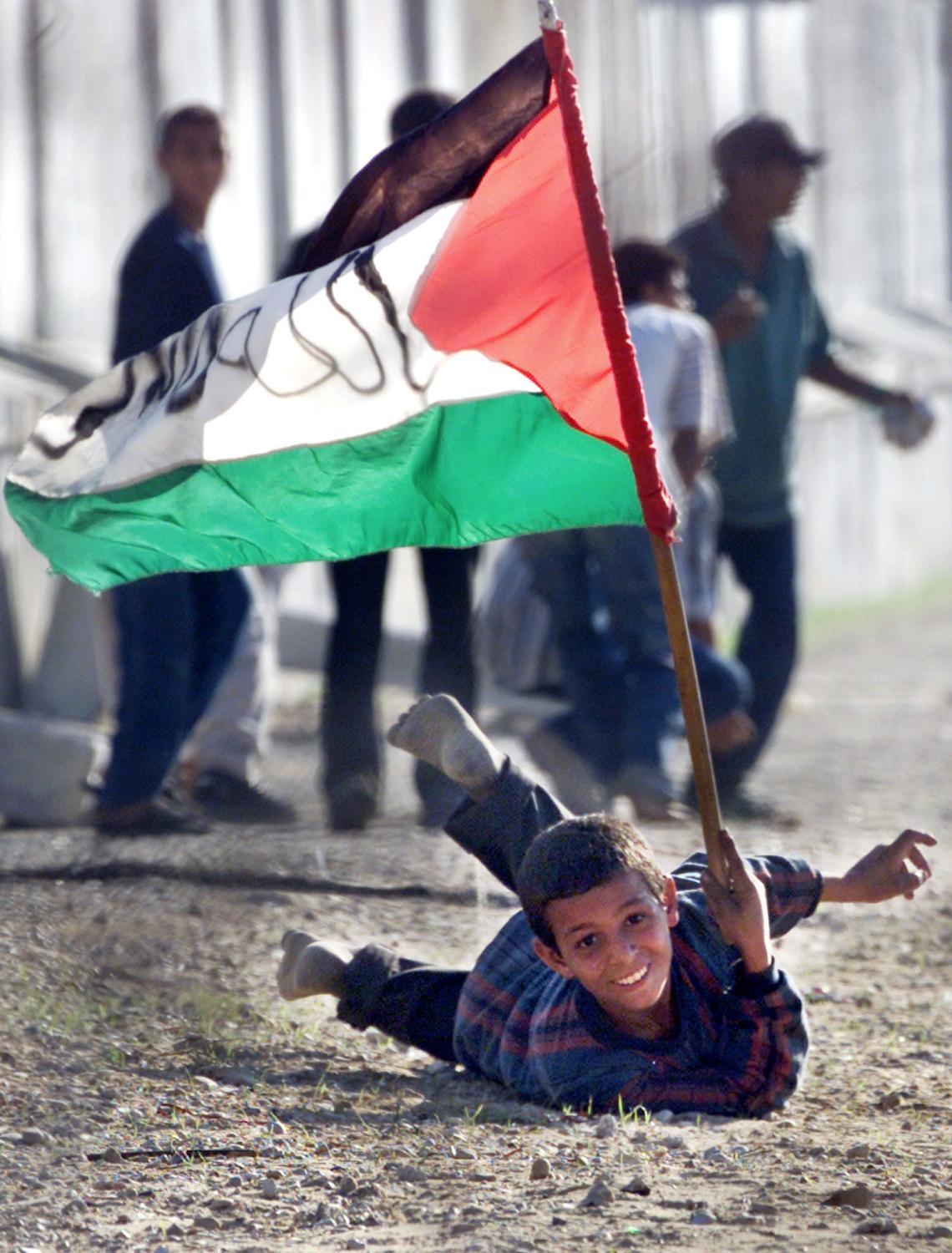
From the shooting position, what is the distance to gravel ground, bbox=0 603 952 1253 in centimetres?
340

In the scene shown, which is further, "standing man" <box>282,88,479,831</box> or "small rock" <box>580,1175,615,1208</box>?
"standing man" <box>282,88,479,831</box>

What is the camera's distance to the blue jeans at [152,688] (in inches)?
236

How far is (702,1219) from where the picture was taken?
133 inches

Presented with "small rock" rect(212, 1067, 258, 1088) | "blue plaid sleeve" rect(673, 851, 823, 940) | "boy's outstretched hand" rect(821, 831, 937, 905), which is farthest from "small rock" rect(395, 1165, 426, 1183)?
"boy's outstretched hand" rect(821, 831, 937, 905)

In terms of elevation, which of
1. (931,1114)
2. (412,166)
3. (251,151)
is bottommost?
(931,1114)

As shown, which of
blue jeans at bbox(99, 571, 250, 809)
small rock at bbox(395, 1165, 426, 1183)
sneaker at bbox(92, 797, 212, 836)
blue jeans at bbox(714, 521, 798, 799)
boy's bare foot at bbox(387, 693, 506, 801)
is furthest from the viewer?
blue jeans at bbox(714, 521, 798, 799)

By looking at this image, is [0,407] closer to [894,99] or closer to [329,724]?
[329,724]

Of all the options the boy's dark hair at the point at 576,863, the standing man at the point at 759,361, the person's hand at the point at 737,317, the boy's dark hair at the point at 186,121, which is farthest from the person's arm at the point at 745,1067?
the person's hand at the point at 737,317

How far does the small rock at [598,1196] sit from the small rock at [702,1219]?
0.14 meters

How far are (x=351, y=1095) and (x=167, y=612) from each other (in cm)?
216

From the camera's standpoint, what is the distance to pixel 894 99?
14617 millimetres

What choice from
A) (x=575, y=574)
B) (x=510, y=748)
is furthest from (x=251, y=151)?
(x=575, y=574)

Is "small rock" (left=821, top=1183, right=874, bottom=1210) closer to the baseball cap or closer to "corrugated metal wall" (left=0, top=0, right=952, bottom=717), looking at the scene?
the baseball cap

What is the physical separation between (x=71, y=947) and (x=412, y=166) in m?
1.93
